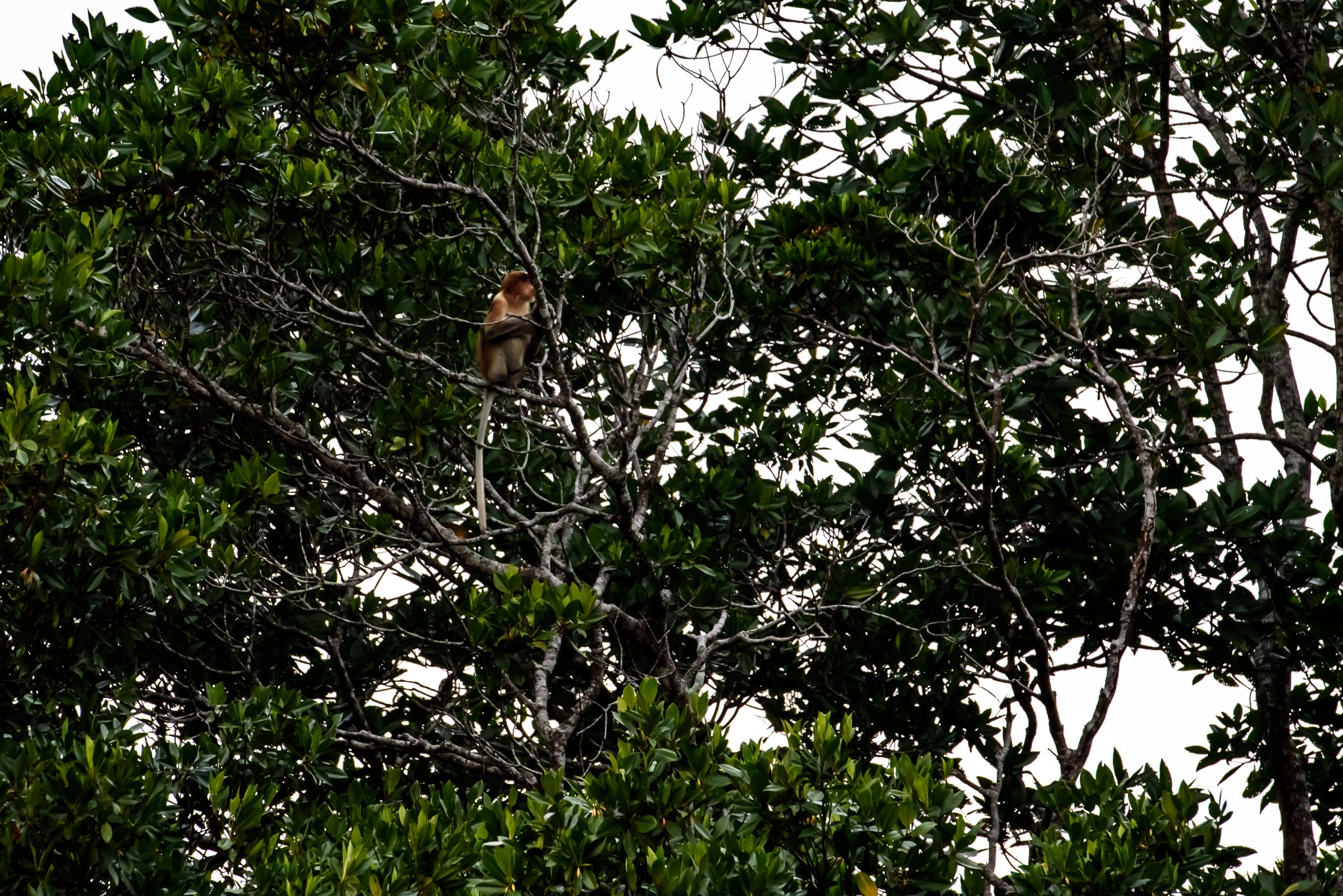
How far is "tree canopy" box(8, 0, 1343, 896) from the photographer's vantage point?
19.8 feet

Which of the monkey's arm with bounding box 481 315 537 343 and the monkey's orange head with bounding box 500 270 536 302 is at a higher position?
the monkey's orange head with bounding box 500 270 536 302

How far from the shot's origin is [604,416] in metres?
7.36

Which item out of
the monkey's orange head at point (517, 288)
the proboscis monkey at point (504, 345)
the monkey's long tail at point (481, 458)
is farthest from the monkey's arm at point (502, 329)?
the monkey's long tail at point (481, 458)

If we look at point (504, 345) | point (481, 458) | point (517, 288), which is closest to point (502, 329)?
point (504, 345)

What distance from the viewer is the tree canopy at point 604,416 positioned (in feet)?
19.8

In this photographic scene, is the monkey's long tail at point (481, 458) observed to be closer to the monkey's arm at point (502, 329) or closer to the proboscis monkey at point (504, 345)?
the proboscis monkey at point (504, 345)

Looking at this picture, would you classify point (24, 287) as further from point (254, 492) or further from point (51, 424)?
point (254, 492)

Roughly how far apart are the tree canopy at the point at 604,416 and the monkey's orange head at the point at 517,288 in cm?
23

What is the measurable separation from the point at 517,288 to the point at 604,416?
29.4 inches

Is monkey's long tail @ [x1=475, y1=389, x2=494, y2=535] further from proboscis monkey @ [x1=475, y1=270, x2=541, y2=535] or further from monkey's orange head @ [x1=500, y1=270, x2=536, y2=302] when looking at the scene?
monkey's orange head @ [x1=500, y1=270, x2=536, y2=302]

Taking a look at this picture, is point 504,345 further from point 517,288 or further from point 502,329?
point 517,288

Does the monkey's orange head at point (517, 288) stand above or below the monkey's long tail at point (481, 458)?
above

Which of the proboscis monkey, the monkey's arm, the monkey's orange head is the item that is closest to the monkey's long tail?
the proboscis monkey

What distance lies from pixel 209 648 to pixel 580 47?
370 cm
